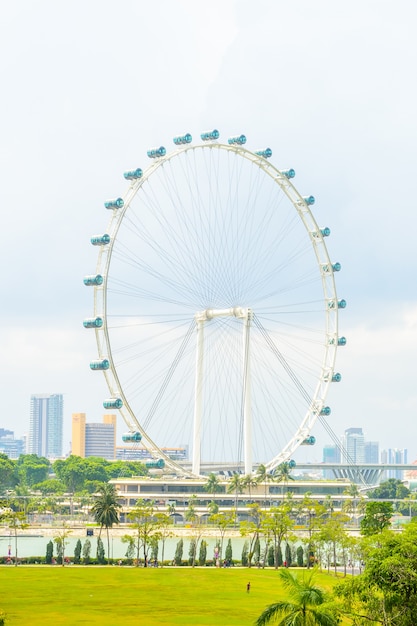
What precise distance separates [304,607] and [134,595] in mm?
28377

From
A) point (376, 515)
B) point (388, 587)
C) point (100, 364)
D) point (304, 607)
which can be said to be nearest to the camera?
Result: point (304, 607)

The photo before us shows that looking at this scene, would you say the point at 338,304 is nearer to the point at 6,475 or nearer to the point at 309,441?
the point at 309,441

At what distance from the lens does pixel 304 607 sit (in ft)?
92.8

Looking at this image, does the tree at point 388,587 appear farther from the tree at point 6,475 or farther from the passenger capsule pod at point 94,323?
the tree at point 6,475

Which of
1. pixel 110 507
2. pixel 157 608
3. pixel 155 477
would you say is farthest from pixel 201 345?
pixel 155 477

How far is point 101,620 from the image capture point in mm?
46125

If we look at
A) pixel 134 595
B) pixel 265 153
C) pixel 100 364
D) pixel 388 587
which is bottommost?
pixel 134 595

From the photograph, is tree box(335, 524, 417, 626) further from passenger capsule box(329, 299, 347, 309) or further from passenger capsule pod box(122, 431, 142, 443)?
passenger capsule box(329, 299, 347, 309)

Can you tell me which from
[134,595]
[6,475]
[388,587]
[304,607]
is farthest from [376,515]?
[6,475]

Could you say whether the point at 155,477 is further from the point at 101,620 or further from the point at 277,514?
the point at 101,620

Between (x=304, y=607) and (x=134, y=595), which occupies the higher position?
(x=304, y=607)

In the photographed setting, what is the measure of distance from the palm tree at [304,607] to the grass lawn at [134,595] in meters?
15.5

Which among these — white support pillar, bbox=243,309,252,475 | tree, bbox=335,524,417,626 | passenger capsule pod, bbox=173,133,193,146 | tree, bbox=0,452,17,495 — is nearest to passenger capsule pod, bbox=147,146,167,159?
passenger capsule pod, bbox=173,133,193,146

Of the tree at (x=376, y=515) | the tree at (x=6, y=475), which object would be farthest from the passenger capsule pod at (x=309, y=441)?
the tree at (x=6, y=475)
